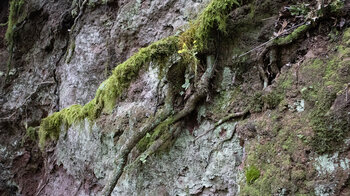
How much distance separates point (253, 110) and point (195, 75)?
26.5 inches

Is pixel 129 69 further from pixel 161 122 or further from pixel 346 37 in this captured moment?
pixel 346 37

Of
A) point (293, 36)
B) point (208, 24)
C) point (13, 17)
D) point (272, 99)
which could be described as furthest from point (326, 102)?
point (13, 17)

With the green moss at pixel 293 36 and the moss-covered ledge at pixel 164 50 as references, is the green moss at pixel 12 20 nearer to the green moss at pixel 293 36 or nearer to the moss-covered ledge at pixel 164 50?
the moss-covered ledge at pixel 164 50

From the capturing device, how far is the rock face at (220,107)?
1884mm

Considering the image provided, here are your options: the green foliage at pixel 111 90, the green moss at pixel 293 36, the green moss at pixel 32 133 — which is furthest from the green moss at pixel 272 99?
the green moss at pixel 32 133

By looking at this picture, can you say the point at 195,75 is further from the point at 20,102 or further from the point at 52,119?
the point at 20,102

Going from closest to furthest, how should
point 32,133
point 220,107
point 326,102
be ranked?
1. point 326,102
2. point 220,107
3. point 32,133

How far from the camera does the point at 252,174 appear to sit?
6.82 ft

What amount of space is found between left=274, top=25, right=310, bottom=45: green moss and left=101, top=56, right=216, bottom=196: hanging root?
26.7 inches

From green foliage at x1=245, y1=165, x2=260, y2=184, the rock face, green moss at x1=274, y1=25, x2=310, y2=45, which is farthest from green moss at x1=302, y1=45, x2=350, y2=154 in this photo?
green foliage at x1=245, y1=165, x2=260, y2=184

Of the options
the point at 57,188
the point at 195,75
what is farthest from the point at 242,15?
the point at 57,188

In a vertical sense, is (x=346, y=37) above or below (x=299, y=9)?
below

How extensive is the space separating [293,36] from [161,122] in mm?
1495

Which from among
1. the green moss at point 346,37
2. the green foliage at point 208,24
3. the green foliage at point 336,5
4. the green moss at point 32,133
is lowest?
the green moss at point 32,133
